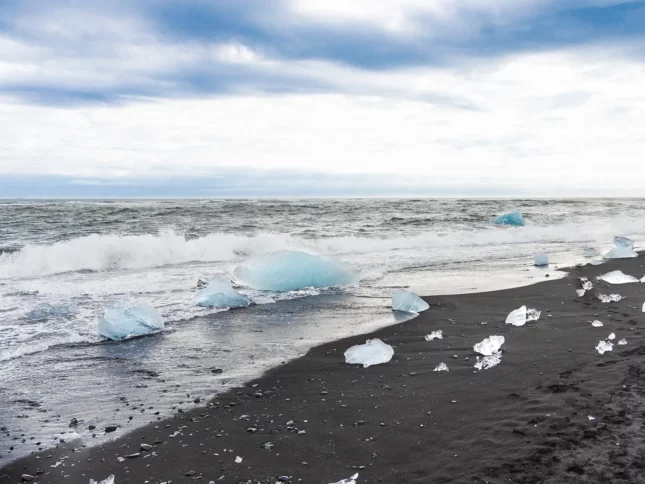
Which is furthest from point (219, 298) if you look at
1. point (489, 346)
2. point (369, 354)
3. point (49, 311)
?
point (489, 346)

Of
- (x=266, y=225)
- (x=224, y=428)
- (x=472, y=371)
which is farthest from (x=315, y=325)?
(x=266, y=225)

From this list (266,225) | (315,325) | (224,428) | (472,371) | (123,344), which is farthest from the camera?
(266,225)

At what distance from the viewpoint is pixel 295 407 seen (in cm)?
404

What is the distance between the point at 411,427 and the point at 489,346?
6.77ft

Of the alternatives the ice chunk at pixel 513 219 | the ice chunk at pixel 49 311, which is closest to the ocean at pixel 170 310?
the ice chunk at pixel 49 311

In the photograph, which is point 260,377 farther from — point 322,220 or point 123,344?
point 322,220

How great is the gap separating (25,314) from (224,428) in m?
5.34

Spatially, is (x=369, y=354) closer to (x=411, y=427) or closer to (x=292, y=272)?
(x=411, y=427)

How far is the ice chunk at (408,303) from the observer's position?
738cm

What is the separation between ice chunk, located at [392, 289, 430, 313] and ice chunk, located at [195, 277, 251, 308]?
250cm

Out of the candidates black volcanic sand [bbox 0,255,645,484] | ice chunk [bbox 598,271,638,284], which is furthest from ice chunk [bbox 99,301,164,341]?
ice chunk [bbox 598,271,638,284]

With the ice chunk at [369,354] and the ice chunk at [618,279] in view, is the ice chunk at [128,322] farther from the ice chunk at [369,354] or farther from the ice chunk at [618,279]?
the ice chunk at [618,279]

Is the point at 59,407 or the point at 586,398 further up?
the point at 586,398

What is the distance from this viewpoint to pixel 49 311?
7.35 m
